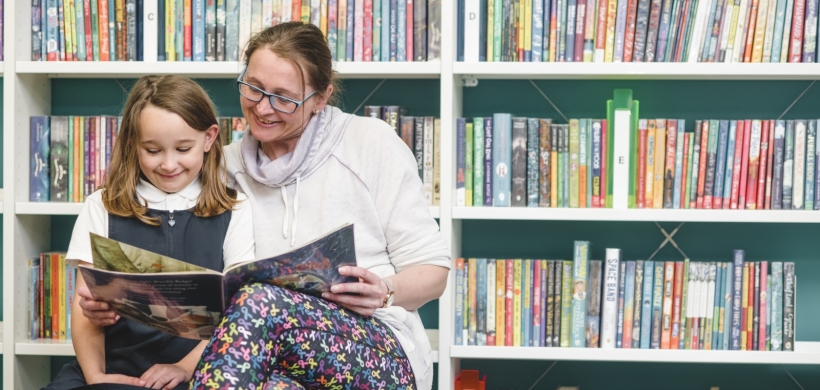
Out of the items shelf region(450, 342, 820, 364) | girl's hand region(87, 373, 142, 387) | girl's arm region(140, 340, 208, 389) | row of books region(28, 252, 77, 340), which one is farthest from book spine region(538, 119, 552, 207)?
row of books region(28, 252, 77, 340)

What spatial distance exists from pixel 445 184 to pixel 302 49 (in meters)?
0.53

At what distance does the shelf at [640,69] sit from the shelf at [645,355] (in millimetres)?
639

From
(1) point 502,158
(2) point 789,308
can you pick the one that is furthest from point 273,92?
(2) point 789,308

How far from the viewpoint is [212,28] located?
75.2 inches

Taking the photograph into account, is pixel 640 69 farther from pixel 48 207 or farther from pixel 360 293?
pixel 48 207

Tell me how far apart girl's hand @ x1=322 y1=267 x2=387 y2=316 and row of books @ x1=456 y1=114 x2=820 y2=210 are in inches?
26.5

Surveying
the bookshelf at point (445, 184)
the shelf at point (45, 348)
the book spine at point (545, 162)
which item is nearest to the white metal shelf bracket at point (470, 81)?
the bookshelf at point (445, 184)

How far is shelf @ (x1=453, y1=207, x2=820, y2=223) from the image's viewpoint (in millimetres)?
1827

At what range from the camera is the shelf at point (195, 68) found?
184 centimetres

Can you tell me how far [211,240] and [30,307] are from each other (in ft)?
2.70

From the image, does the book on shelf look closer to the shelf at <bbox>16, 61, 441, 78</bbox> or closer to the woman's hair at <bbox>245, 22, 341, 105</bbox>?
the shelf at <bbox>16, 61, 441, 78</bbox>

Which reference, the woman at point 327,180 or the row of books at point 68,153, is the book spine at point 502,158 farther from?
the row of books at point 68,153

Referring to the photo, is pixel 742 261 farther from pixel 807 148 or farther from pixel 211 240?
pixel 211 240

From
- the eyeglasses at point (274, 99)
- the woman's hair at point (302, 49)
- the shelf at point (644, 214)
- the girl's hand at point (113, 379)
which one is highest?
the woman's hair at point (302, 49)
